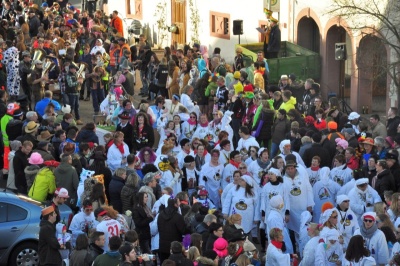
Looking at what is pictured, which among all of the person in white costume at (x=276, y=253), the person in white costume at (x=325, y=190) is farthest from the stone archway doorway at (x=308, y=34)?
the person in white costume at (x=276, y=253)

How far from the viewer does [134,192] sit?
67.7ft

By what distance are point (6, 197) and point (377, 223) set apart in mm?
6139

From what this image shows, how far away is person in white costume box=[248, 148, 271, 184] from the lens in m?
22.4

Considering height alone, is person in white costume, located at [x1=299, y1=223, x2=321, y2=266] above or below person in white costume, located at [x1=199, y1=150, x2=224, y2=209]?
below

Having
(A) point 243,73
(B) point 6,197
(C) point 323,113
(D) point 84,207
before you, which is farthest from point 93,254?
(A) point 243,73

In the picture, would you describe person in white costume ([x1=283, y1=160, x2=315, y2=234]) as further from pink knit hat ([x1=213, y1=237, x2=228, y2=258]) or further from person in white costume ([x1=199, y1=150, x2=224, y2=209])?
pink knit hat ([x1=213, y1=237, x2=228, y2=258])

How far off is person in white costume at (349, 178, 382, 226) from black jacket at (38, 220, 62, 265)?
519 cm

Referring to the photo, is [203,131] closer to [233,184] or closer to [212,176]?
[212,176]

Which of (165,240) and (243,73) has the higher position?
(243,73)

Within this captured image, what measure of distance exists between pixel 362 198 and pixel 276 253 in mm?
3398

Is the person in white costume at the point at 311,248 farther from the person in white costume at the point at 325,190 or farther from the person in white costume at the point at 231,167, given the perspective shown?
the person in white costume at the point at 231,167

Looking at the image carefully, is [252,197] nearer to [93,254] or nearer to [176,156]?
[176,156]

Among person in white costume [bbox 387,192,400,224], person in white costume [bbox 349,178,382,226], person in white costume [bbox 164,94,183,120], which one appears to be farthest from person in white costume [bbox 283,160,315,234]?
person in white costume [bbox 164,94,183,120]

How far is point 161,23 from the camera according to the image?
45000mm
